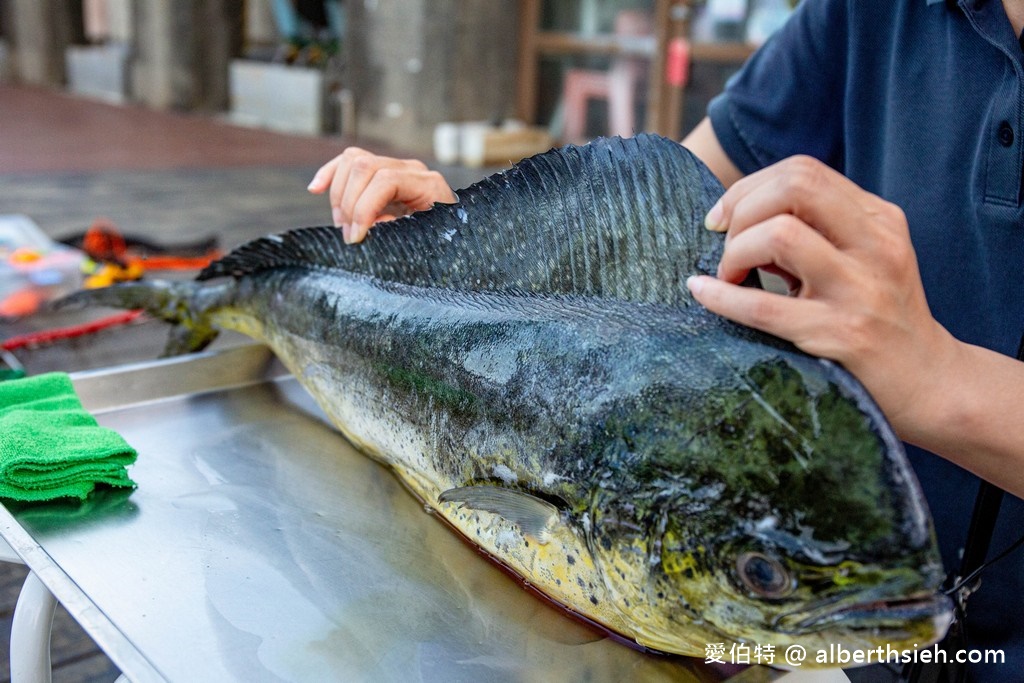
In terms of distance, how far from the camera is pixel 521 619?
1.21 m

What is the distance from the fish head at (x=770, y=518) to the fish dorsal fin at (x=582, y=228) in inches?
9.8

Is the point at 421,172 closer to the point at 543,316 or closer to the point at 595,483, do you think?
the point at 543,316

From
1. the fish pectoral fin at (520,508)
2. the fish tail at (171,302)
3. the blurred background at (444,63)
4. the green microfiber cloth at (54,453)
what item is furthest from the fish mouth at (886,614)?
the blurred background at (444,63)

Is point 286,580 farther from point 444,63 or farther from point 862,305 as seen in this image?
point 444,63

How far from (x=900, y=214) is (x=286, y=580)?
3.00 feet

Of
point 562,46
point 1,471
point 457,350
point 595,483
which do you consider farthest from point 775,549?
point 562,46

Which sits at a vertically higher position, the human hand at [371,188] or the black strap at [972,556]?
the human hand at [371,188]

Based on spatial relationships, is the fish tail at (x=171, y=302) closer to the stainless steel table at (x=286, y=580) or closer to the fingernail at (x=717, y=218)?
the stainless steel table at (x=286, y=580)

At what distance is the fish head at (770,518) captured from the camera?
88 centimetres

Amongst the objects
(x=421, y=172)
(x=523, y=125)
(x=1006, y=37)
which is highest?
(x=1006, y=37)

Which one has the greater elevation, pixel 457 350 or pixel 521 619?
pixel 457 350

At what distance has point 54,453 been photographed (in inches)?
54.0

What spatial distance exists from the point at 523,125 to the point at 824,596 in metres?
9.91

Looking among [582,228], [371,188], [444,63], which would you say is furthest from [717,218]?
[444,63]
